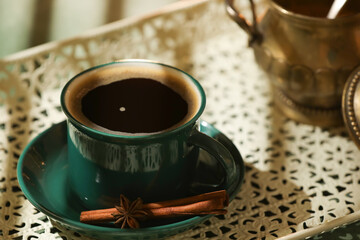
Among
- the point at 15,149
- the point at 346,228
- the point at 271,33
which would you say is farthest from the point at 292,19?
the point at 15,149

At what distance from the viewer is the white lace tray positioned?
622 millimetres

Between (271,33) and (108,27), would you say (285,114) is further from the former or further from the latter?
(108,27)

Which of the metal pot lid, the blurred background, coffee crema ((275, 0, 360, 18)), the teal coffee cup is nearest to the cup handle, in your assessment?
the teal coffee cup

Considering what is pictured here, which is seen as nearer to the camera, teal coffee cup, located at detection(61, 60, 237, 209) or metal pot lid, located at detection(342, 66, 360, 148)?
teal coffee cup, located at detection(61, 60, 237, 209)

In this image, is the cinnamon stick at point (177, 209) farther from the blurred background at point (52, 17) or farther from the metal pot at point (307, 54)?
the blurred background at point (52, 17)

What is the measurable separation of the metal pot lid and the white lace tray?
0.06m

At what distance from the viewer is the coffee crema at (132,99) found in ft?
1.83

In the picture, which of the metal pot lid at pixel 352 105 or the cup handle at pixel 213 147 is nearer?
the cup handle at pixel 213 147

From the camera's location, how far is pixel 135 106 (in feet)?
1.89

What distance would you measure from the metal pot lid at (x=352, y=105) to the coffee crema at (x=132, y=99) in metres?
0.21

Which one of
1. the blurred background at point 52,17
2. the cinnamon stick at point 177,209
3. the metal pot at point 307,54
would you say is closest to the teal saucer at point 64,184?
the cinnamon stick at point 177,209

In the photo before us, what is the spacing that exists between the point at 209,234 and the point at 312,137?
0.24m

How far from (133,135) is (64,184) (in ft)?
0.48

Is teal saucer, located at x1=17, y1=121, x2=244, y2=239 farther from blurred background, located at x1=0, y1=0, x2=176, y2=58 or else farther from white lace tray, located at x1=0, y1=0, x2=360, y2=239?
blurred background, located at x1=0, y1=0, x2=176, y2=58
